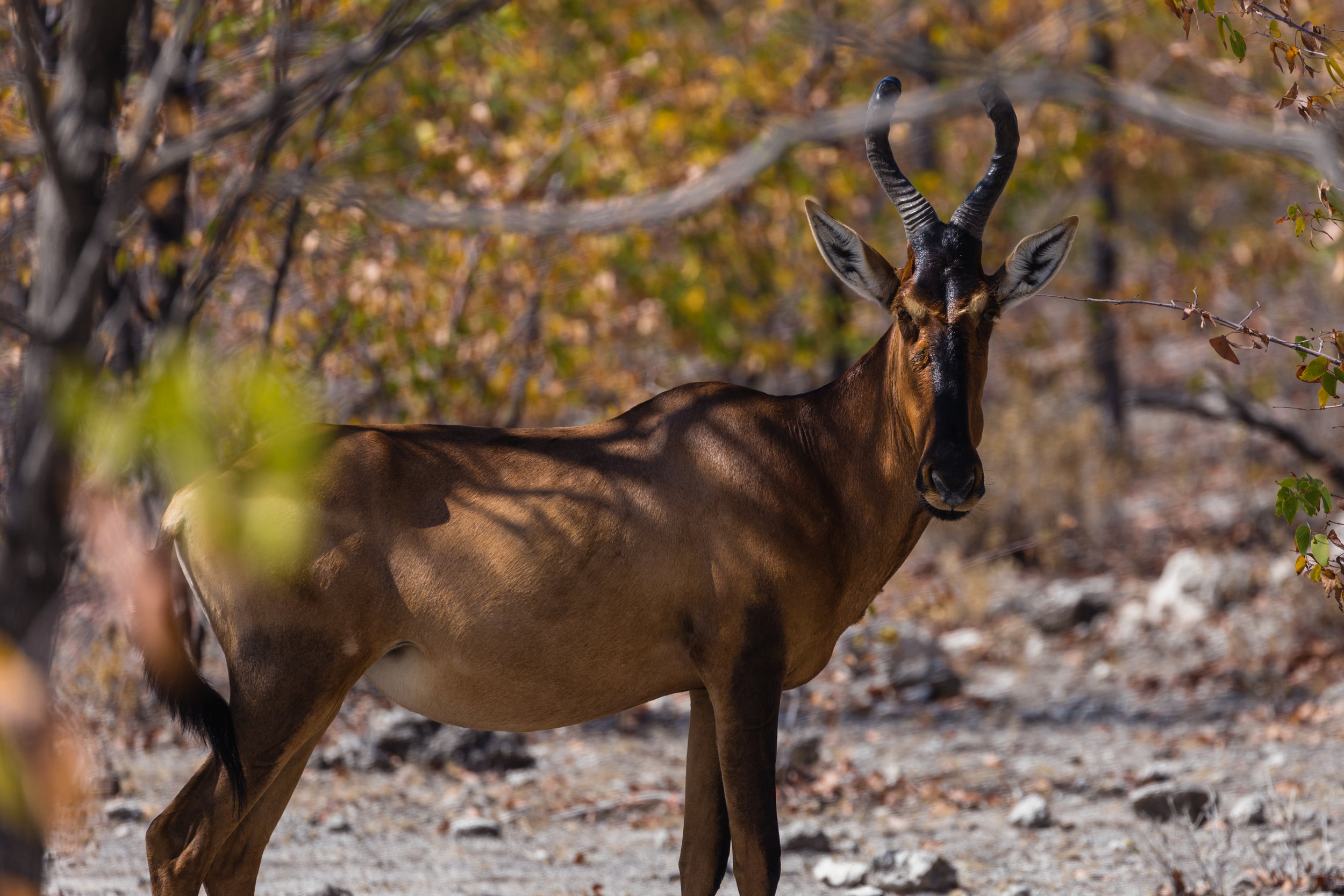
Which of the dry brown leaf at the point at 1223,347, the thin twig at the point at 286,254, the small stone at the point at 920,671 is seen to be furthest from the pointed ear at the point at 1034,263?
the small stone at the point at 920,671

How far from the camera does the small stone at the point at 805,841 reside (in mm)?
6707

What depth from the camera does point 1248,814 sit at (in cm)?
664

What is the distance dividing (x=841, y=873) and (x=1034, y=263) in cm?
290

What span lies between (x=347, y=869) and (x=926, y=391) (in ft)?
12.5

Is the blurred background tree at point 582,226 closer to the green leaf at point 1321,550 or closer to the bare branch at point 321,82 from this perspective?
the bare branch at point 321,82

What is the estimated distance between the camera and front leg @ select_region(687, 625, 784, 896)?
15.4 feet

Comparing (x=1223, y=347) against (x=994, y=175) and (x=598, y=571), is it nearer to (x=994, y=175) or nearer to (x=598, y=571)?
(x=994, y=175)

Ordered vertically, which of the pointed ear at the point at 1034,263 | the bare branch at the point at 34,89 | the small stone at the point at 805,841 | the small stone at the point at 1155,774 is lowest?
the small stone at the point at 805,841

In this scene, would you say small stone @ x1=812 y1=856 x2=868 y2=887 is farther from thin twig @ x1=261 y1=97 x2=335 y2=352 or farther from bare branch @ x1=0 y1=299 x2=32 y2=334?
bare branch @ x1=0 y1=299 x2=32 y2=334

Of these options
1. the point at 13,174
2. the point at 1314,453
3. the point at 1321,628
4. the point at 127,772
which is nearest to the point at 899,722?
the point at 1321,628

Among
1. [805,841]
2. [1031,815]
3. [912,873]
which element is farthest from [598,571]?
[1031,815]

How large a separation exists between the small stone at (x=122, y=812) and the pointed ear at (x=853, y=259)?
4748 millimetres

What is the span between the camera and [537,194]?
1048 cm

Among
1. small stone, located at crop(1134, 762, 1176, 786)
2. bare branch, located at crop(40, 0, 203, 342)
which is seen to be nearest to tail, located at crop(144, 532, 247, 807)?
bare branch, located at crop(40, 0, 203, 342)
